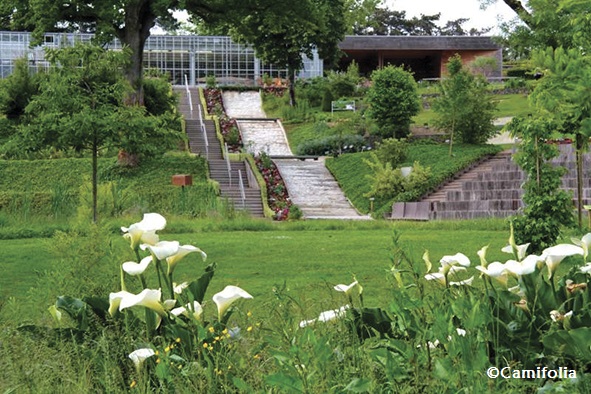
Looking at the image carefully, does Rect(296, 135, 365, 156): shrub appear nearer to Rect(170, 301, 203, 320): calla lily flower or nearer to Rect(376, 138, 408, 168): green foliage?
Rect(376, 138, 408, 168): green foliage

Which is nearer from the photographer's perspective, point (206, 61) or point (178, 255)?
point (178, 255)

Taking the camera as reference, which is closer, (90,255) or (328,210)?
(90,255)

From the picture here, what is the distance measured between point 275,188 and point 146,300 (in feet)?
70.4

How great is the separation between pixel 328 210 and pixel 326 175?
3735 millimetres

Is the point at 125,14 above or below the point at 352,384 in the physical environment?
above

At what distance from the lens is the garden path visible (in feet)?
78.0

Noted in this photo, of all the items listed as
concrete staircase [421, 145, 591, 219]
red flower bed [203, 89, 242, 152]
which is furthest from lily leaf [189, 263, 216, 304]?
red flower bed [203, 89, 242, 152]

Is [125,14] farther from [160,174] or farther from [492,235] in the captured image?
[492,235]

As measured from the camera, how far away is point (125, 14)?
24406 millimetres

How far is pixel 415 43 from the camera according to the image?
2052 inches

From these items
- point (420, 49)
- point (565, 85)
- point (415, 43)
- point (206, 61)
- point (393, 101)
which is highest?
point (415, 43)

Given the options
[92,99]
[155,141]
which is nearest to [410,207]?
[155,141]

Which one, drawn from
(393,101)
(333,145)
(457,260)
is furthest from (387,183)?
(457,260)

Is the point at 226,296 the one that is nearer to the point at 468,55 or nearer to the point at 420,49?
the point at 420,49
